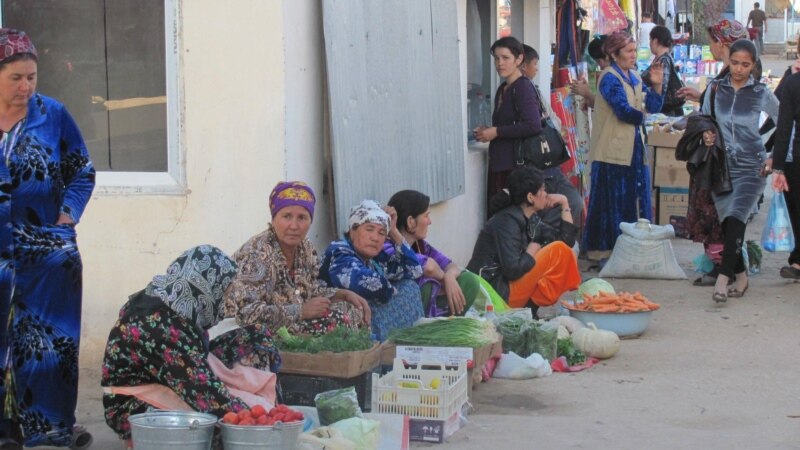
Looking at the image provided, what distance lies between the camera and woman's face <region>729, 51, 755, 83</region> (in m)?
9.12

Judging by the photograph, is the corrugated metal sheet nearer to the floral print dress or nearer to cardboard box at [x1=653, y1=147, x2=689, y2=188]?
the floral print dress

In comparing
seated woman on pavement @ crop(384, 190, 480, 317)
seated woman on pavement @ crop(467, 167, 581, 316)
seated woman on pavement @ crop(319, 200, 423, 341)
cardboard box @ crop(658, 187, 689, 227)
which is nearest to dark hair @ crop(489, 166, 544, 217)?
seated woman on pavement @ crop(467, 167, 581, 316)

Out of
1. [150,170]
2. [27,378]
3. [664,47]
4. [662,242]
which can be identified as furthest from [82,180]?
[664,47]

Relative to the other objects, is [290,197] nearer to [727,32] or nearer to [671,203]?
[727,32]

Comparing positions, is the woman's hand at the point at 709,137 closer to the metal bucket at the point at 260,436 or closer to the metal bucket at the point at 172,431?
the metal bucket at the point at 260,436

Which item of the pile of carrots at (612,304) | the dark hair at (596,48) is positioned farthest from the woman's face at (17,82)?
the dark hair at (596,48)

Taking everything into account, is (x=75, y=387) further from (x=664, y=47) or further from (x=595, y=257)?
(x=664, y=47)

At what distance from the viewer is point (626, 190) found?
36.0 ft

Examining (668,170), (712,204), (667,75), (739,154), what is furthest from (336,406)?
(667,75)

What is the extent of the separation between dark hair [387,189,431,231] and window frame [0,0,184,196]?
4.15 feet

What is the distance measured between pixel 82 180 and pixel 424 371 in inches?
68.8

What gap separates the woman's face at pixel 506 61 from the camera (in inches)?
374

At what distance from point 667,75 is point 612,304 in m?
6.69

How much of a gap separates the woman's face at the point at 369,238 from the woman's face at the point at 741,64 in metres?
3.85
